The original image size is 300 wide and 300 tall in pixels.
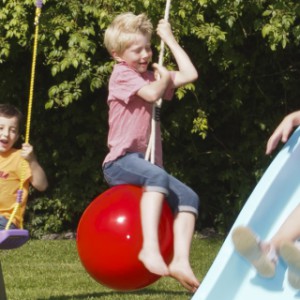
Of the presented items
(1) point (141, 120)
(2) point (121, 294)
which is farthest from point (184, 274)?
(2) point (121, 294)

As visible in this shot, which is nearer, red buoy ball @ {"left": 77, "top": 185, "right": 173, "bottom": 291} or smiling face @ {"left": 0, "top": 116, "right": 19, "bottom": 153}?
red buoy ball @ {"left": 77, "top": 185, "right": 173, "bottom": 291}

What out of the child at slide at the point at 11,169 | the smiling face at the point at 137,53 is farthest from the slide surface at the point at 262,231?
the child at slide at the point at 11,169

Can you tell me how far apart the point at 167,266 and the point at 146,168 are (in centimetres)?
50

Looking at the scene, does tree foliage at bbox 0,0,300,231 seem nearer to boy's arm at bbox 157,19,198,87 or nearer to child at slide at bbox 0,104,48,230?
child at slide at bbox 0,104,48,230

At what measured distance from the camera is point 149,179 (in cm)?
470

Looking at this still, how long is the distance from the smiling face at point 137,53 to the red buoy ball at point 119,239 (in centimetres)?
64

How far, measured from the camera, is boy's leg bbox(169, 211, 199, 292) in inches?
178

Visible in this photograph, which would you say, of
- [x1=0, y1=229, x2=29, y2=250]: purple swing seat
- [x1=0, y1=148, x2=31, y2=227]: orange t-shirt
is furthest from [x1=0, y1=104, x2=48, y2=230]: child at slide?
[x1=0, y1=229, x2=29, y2=250]: purple swing seat

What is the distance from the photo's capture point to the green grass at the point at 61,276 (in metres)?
6.50

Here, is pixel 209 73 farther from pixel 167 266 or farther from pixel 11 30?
→ pixel 167 266

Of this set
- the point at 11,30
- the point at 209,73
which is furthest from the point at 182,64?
the point at 209,73

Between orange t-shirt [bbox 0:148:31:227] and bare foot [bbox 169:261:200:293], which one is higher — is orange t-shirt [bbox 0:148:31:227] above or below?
below

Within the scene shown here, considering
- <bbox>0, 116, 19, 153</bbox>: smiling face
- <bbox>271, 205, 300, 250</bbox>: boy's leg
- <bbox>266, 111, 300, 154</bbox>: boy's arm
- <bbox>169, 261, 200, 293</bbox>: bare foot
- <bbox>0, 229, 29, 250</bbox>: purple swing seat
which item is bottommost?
<bbox>0, 229, 29, 250</bbox>: purple swing seat

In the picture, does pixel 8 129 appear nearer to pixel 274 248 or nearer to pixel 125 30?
pixel 125 30
